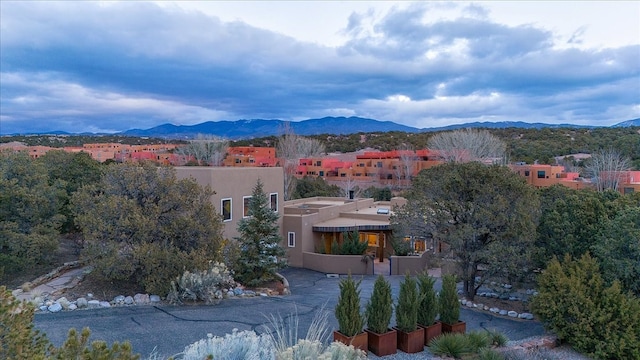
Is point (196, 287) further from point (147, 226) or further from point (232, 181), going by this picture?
point (232, 181)

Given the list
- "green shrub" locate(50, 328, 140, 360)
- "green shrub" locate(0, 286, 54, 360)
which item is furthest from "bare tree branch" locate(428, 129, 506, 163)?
"green shrub" locate(50, 328, 140, 360)

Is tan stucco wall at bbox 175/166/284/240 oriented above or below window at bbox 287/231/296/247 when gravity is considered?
above

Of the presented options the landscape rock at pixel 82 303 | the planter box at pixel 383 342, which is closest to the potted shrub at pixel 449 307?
the planter box at pixel 383 342

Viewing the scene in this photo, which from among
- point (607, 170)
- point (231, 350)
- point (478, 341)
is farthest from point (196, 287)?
point (607, 170)

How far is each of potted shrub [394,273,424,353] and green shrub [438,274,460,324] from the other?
2.81 feet

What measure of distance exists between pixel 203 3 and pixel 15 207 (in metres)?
10.1

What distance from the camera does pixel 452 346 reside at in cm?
717

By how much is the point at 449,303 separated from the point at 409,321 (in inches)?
45.5

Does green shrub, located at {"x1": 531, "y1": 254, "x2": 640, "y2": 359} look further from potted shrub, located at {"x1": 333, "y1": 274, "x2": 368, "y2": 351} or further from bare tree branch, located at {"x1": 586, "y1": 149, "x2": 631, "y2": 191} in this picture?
bare tree branch, located at {"x1": 586, "y1": 149, "x2": 631, "y2": 191}

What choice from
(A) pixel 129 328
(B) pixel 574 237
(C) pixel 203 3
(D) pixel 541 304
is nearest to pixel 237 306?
(A) pixel 129 328

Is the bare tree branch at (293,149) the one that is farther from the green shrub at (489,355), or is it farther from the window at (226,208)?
the green shrub at (489,355)

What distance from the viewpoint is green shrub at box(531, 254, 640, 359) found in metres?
Result: 8.02

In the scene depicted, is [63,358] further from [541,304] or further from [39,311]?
[541,304]

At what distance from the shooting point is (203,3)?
17797mm
